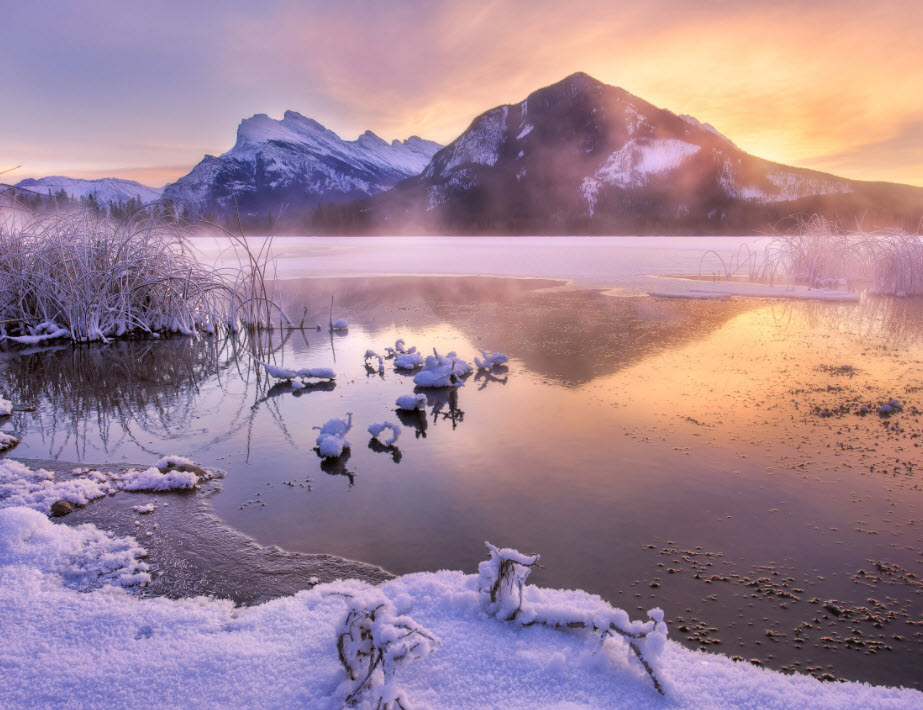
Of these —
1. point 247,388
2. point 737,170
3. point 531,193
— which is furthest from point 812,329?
point 737,170

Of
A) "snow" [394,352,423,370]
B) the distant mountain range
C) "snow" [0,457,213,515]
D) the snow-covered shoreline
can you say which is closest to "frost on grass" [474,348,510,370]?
"snow" [394,352,423,370]

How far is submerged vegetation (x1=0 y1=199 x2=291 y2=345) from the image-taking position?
10070 mm

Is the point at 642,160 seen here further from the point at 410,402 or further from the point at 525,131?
the point at 410,402

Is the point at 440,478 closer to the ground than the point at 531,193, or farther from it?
closer to the ground

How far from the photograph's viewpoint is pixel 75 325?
10258 millimetres

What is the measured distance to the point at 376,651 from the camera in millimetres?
2098

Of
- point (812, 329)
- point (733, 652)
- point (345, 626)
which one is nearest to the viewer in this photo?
point (345, 626)

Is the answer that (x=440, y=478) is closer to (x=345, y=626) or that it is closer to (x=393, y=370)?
(x=345, y=626)

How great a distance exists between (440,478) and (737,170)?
174 m

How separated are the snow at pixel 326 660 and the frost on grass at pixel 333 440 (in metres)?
1.99

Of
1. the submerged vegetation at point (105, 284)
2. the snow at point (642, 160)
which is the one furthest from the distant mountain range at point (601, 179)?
the submerged vegetation at point (105, 284)

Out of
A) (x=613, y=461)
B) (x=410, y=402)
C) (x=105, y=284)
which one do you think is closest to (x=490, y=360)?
(x=410, y=402)

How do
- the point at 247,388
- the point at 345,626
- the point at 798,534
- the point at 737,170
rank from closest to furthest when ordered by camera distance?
the point at 345,626 → the point at 798,534 → the point at 247,388 → the point at 737,170

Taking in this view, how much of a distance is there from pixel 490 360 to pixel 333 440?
3348 mm
